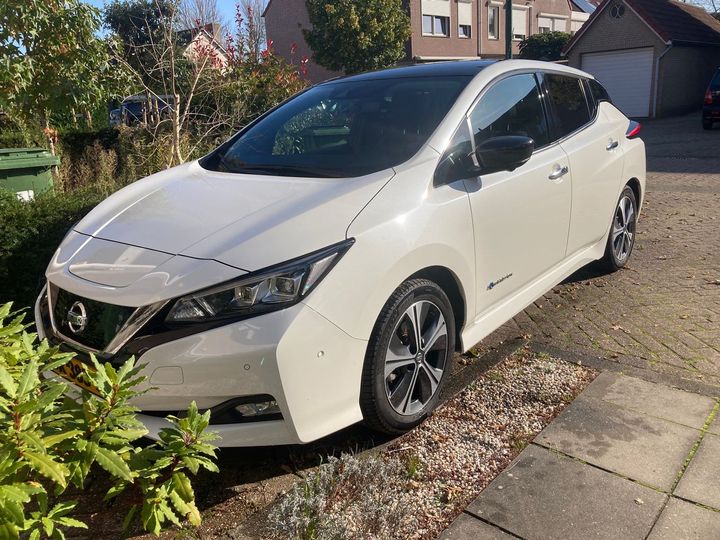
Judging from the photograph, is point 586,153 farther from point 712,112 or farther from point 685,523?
point 712,112

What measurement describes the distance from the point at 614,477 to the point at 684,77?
86.3ft

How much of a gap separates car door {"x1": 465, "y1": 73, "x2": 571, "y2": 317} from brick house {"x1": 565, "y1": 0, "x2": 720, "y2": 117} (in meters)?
22.8

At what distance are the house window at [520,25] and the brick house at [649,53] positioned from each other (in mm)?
16056

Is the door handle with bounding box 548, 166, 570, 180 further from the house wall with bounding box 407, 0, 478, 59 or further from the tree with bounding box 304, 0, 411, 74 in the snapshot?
the house wall with bounding box 407, 0, 478, 59

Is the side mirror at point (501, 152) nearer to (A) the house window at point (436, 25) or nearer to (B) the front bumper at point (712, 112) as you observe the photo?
(B) the front bumper at point (712, 112)

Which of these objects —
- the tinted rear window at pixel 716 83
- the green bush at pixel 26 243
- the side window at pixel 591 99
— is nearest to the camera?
the green bush at pixel 26 243

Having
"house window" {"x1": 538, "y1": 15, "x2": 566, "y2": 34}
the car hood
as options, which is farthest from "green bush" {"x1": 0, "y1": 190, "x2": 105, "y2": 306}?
"house window" {"x1": 538, "y1": 15, "x2": 566, "y2": 34}

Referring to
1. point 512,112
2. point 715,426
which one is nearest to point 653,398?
point 715,426

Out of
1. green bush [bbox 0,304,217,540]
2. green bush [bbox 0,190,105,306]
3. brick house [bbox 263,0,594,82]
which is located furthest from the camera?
brick house [bbox 263,0,594,82]

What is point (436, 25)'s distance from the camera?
121 feet

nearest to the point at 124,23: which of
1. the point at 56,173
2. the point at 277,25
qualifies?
the point at 277,25

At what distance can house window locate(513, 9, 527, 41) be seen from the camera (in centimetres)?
4153

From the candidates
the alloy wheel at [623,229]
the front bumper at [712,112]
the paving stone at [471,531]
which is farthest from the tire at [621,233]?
the front bumper at [712,112]

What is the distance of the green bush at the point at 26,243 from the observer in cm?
383
